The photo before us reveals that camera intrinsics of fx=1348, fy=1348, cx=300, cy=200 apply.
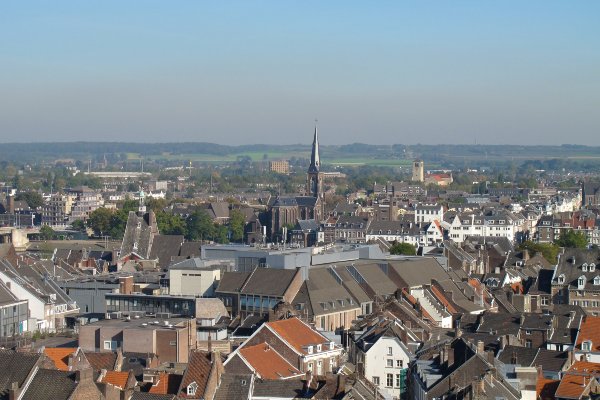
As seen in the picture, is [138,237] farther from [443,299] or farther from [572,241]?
[443,299]

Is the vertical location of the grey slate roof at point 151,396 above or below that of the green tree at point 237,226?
above

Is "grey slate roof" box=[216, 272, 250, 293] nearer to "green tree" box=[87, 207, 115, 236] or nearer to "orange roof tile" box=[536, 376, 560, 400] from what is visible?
"orange roof tile" box=[536, 376, 560, 400]

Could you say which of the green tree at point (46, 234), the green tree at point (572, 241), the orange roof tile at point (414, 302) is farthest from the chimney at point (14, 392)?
the green tree at point (46, 234)

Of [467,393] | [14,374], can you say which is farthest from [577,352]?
[14,374]

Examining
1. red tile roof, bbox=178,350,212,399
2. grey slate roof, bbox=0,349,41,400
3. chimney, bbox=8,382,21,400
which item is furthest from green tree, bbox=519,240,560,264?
chimney, bbox=8,382,21,400

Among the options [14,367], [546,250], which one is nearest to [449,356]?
[14,367]

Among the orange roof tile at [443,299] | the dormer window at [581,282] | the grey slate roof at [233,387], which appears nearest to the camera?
the grey slate roof at [233,387]

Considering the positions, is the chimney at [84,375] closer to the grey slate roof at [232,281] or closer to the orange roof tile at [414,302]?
the orange roof tile at [414,302]

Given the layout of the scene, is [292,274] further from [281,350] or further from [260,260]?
[281,350]
